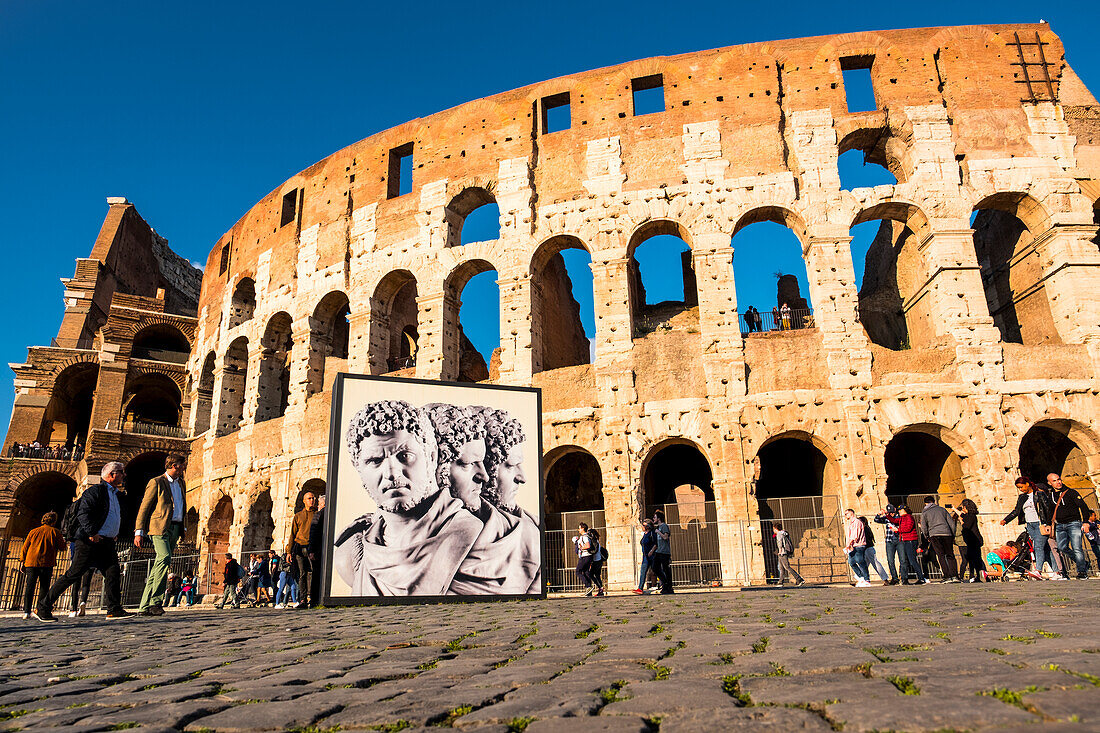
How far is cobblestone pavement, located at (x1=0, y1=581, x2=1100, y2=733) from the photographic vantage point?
2053 mm

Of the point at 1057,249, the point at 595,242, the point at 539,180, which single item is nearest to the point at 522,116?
the point at 539,180

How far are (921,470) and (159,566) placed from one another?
14784 millimetres

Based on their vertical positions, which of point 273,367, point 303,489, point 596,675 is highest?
point 273,367

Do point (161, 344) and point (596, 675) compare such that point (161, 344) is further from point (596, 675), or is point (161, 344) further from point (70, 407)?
point (596, 675)

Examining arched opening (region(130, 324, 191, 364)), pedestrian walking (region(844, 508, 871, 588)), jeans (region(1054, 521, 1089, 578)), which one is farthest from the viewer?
arched opening (region(130, 324, 191, 364))

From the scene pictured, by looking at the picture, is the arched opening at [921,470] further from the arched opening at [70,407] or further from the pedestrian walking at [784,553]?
the arched opening at [70,407]

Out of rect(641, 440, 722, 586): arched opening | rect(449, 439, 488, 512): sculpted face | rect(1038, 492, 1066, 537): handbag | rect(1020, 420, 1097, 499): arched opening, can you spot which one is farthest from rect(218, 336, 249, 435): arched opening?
rect(1020, 420, 1097, 499): arched opening

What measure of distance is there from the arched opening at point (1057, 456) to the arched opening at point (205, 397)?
68.4 feet

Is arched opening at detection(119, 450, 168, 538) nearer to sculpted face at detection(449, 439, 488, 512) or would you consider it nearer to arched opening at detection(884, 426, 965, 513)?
sculpted face at detection(449, 439, 488, 512)

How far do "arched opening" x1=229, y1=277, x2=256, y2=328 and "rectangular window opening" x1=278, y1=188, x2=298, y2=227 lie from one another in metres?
2.11

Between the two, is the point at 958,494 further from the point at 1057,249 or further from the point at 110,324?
the point at 110,324

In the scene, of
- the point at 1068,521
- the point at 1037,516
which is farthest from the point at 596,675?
the point at 1037,516

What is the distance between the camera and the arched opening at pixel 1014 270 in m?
15.2

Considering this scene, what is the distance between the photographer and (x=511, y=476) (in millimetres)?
9062
